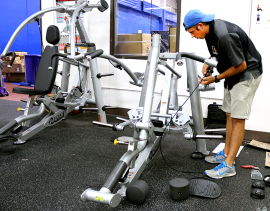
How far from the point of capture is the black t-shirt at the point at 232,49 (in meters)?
2.10

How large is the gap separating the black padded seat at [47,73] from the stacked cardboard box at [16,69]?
441 centimetres

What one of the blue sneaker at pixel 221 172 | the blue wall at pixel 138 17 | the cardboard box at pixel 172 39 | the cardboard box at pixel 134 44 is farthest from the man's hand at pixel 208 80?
the cardboard box at pixel 134 44

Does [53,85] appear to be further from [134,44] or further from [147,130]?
[147,130]

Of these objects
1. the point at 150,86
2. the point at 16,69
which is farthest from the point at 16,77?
the point at 150,86

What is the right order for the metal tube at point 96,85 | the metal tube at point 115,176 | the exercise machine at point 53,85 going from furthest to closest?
the metal tube at point 96,85 < the exercise machine at point 53,85 < the metal tube at point 115,176

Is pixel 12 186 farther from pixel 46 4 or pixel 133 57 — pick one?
pixel 46 4

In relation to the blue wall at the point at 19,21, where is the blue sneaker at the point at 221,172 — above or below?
below

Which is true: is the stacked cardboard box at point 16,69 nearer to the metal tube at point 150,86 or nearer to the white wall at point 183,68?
the white wall at point 183,68

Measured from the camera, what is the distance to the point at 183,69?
3941 mm

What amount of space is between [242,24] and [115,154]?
2.27 meters

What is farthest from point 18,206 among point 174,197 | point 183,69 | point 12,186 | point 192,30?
point 183,69

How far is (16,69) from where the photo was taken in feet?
24.7

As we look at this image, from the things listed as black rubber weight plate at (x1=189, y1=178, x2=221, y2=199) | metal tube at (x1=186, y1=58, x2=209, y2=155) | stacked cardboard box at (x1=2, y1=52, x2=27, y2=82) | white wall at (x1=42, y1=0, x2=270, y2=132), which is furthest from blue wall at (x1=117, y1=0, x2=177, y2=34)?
stacked cardboard box at (x1=2, y1=52, x2=27, y2=82)

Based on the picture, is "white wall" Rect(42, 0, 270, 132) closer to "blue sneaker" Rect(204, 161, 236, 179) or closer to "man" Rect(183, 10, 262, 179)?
"man" Rect(183, 10, 262, 179)
